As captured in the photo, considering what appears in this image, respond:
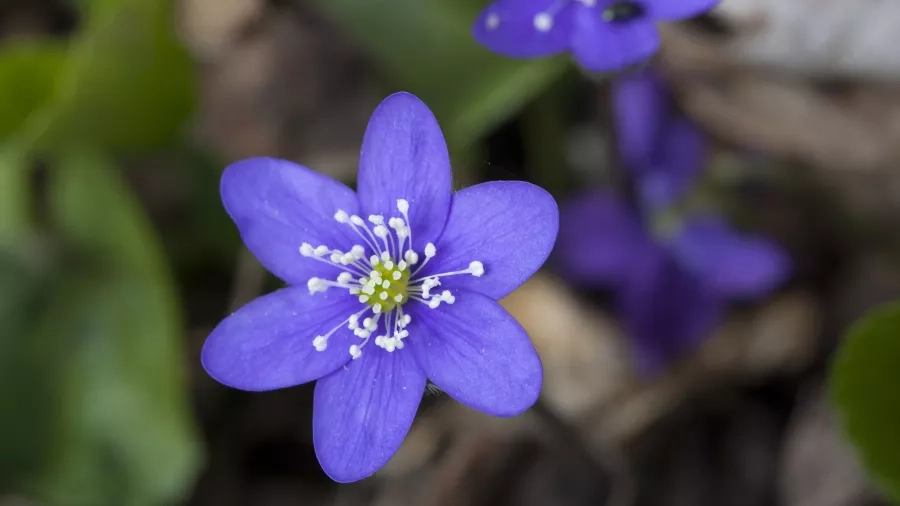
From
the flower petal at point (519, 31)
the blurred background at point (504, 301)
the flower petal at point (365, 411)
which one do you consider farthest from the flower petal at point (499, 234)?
the blurred background at point (504, 301)

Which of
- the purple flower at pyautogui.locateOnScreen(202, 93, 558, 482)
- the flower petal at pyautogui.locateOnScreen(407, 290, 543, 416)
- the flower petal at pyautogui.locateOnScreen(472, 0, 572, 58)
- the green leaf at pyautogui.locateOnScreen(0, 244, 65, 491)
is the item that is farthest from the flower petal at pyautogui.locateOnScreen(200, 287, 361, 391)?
the green leaf at pyautogui.locateOnScreen(0, 244, 65, 491)

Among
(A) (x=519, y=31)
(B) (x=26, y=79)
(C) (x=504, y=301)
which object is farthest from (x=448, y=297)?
(B) (x=26, y=79)

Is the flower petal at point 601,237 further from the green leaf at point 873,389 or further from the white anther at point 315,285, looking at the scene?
the white anther at point 315,285

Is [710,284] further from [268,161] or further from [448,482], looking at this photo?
[268,161]

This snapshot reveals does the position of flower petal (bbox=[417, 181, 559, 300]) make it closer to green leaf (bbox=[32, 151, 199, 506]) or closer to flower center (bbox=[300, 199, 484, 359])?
flower center (bbox=[300, 199, 484, 359])

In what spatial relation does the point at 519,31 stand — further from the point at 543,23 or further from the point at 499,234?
the point at 499,234

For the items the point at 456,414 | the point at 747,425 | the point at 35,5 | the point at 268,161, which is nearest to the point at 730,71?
the point at 747,425
